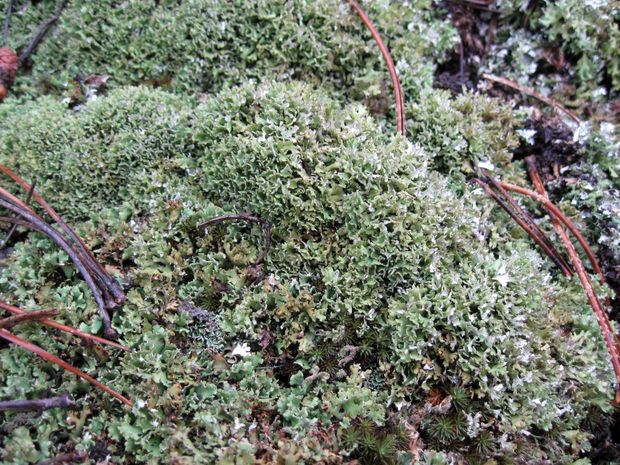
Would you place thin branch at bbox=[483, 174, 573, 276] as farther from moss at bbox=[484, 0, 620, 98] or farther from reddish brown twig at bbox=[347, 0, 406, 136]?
moss at bbox=[484, 0, 620, 98]

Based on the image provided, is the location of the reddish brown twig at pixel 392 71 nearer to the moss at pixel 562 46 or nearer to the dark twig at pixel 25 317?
the moss at pixel 562 46

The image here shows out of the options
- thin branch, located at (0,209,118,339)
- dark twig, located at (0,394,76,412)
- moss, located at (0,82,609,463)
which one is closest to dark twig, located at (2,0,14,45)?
moss, located at (0,82,609,463)

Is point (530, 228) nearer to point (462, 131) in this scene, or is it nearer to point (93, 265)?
point (462, 131)

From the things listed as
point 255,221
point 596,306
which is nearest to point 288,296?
point 255,221

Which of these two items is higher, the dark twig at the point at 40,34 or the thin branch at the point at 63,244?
the dark twig at the point at 40,34

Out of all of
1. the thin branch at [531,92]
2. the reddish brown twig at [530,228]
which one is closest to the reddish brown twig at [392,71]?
the reddish brown twig at [530,228]

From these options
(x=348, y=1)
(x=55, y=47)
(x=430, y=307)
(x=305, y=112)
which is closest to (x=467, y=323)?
(x=430, y=307)
